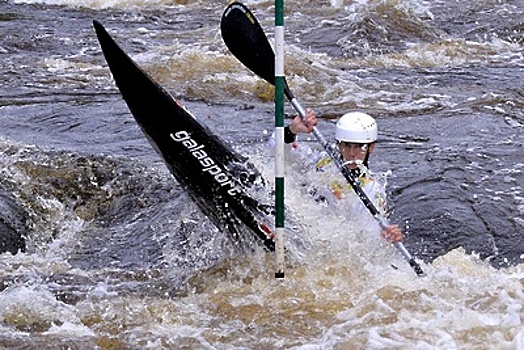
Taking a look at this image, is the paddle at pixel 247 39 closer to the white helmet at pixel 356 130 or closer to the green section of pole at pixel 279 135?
the white helmet at pixel 356 130

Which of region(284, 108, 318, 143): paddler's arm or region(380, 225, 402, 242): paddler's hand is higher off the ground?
region(284, 108, 318, 143): paddler's arm

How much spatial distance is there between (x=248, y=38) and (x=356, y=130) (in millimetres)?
872

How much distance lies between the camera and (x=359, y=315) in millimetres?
5535

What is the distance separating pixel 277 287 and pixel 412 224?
1912 millimetres

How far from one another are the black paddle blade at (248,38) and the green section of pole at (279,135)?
0.74 metres

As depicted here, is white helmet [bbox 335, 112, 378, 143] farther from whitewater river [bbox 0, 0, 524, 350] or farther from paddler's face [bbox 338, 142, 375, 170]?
whitewater river [bbox 0, 0, 524, 350]

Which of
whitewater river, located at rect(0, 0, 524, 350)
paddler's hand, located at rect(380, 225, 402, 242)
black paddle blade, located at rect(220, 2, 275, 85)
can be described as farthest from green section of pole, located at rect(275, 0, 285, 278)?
black paddle blade, located at rect(220, 2, 275, 85)

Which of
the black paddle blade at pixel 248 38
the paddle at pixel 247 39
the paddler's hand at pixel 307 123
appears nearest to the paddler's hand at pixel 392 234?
the paddler's hand at pixel 307 123

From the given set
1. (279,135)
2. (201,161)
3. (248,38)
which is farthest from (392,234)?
(248,38)

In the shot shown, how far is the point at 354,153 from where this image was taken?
20.9ft

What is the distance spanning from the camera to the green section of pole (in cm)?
550

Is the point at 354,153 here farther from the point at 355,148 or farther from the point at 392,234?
the point at 392,234

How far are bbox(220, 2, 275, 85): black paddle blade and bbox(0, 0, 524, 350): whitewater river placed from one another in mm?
657

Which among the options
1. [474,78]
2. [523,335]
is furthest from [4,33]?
[523,335]
